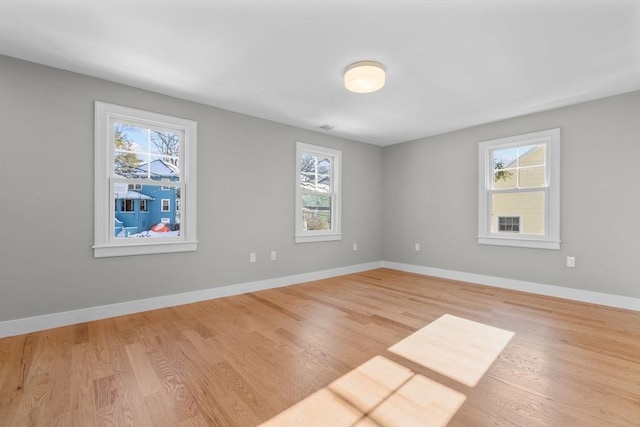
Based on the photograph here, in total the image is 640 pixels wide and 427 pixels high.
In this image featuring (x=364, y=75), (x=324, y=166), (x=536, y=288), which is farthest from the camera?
(x=324, y=166)

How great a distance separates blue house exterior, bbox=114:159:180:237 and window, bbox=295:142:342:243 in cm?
174

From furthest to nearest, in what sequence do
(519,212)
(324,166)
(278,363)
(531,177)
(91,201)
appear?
1. (324,166)
2. (519,212)
3. (531,177)
4. (91,201)
5. (278,363)

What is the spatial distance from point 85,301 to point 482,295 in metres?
4.51

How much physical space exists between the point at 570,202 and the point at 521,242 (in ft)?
2.45

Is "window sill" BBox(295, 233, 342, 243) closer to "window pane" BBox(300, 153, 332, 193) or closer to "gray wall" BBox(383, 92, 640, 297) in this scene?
"window pane" BBox(300, 153, 332, 193)

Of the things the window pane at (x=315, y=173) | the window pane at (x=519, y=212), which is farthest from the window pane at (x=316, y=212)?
the window pane at (x=519, y=212)

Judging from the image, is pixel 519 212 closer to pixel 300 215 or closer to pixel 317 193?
pixel 317 193

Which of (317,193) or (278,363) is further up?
(317,193)

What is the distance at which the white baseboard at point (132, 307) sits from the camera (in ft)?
8.22

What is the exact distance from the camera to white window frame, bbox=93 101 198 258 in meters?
2.85

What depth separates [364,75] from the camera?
8.49ft

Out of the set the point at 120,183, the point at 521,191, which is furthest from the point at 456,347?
the point at 120,183

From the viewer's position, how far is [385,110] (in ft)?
12.4

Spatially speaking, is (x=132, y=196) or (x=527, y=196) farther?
(x=527, y=196)
